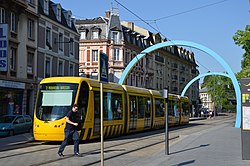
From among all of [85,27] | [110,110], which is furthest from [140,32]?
[110,110]

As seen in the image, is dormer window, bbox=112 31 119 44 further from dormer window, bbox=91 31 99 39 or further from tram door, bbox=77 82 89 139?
tram door, bbox=77 82 89 139

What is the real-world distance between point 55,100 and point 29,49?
1920cm

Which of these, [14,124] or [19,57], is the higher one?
→ [19,57]

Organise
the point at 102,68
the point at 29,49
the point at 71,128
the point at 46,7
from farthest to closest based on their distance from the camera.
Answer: the point at 46,7 < the point at 29,49 < the point at 71,128 < the point at 102,68

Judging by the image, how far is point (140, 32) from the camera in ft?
280

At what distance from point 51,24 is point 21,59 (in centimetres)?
734

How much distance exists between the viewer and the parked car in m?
26.8

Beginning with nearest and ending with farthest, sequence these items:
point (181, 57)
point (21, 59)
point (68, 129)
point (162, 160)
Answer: point (162, 160)
point (68, 129)
point (21, 59)
point (181, 57)

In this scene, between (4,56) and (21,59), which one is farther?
(21,59)

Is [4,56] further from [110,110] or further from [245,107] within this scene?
[245,107]

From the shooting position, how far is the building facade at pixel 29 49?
34031mm

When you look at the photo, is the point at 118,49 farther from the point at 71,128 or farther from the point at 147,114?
the point at 71,128

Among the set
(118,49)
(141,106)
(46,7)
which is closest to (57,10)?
(46,7)

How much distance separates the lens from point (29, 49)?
37.8 m
